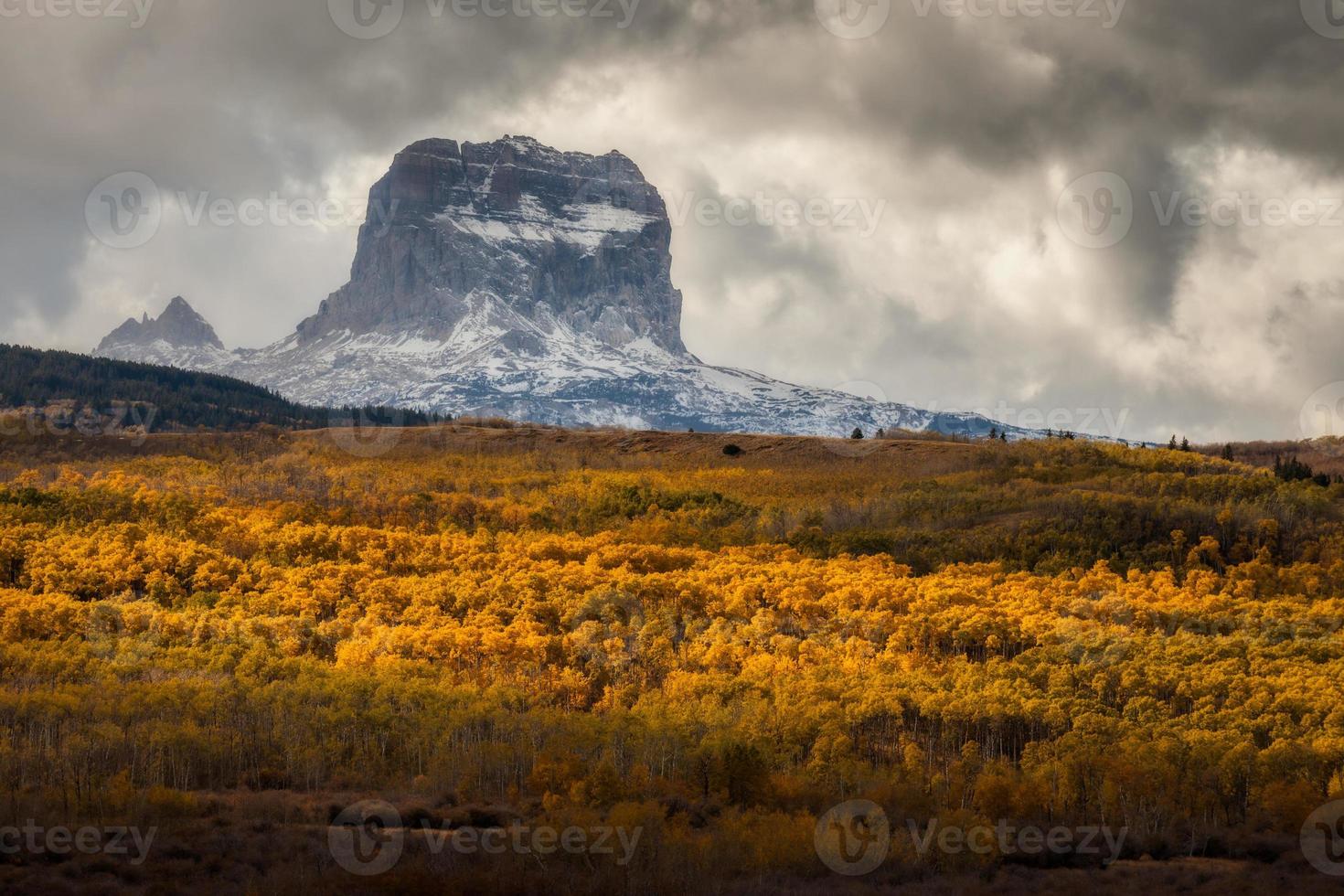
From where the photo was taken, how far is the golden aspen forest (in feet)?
172

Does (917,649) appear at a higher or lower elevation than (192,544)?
lower

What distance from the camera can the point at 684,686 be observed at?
78625 millimetres

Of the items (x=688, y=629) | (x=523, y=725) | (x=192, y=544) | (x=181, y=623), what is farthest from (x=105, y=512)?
(x=523, y=725)

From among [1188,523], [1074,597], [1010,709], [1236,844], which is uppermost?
[1188,523]

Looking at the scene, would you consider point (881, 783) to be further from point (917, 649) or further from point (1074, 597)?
point (1074, 597)

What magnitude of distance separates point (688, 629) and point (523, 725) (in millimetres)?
25154

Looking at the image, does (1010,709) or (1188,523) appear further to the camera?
(1188,523)

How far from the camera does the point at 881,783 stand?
62531mm

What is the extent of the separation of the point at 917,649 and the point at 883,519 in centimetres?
5572

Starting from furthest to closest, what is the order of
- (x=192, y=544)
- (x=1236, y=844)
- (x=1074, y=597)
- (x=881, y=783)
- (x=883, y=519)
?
(x=883, y=519) < (x=192, y=544) < (x=1074, y=597) < (x=881, y=783) < (x=1236, y=844)

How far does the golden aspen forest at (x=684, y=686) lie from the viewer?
52.6 metres

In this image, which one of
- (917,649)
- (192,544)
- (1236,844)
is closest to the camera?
A: (1236,844)

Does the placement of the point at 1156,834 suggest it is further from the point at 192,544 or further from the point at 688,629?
the point at 192,544

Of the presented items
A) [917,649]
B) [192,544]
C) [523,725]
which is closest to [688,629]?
[917,649]
